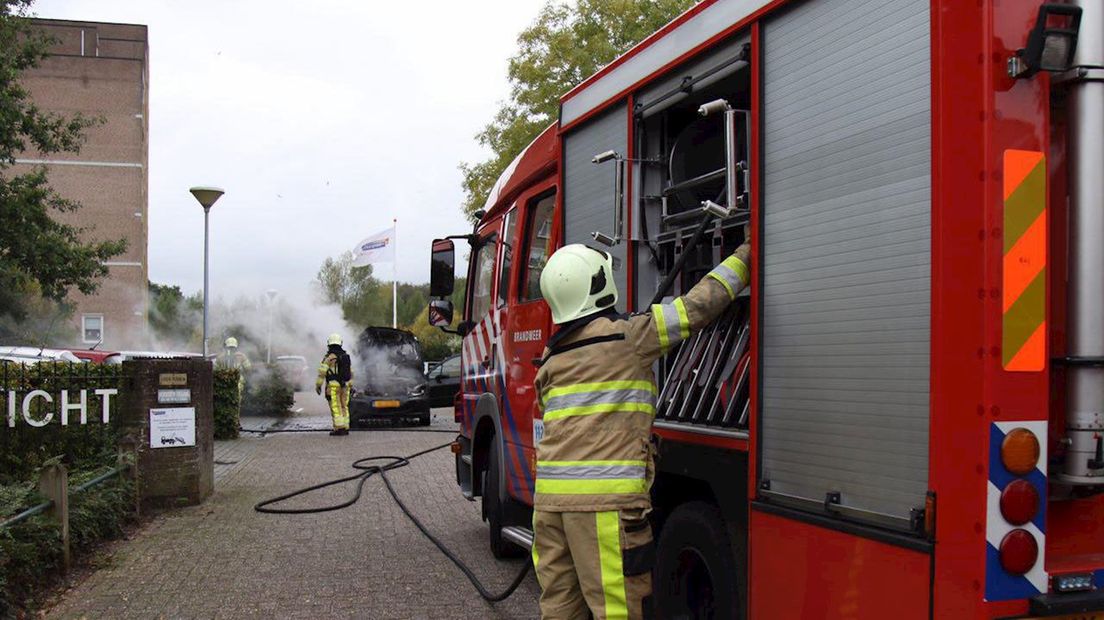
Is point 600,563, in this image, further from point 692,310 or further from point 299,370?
point 299,370

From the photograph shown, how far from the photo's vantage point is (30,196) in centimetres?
1880

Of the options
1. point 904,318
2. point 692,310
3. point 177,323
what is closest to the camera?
point 904,318

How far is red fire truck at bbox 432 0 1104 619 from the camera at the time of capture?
7.61ft

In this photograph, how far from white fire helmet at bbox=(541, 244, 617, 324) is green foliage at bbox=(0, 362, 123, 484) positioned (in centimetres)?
539

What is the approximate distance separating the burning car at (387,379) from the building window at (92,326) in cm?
3007

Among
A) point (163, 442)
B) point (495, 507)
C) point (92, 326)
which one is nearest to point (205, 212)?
point (163, 442)

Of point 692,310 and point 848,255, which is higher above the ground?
point 848,255

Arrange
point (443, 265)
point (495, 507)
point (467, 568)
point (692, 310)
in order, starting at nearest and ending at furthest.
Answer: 1. point (692, 310)
2. point (467, 568)
3. point (495, 507)
4. point (443, 265)

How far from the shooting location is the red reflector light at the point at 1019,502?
230cm

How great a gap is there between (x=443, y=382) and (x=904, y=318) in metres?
22.0

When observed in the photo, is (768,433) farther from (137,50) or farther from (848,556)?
(137,50)

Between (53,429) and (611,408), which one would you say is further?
(53,429)

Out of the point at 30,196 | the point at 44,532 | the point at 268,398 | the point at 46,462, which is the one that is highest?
the point at 30,196

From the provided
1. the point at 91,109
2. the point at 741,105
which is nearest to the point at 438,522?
the point at 741,105
